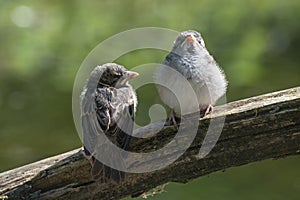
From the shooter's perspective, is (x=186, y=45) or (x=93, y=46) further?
(x=93, y=46)

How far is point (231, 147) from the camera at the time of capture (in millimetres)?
4574

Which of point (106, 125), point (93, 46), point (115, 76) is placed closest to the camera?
point (106, 125)

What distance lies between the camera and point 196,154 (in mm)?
4578

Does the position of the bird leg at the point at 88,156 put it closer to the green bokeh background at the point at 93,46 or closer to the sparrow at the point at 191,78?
the sparrow at the point at 191,78

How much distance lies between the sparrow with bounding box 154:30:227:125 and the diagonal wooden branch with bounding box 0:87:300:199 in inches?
3.0

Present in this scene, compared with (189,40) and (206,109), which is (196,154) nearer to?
(206,109)

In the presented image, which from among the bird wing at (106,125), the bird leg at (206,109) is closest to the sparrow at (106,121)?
the bird wing at (106,125)

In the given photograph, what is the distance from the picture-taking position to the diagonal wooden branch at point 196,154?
453 cm

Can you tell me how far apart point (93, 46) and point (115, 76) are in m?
6.06

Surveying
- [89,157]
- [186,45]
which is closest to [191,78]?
[186,45]

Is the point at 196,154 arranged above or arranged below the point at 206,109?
below

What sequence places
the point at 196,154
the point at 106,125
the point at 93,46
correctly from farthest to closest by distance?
1. the point at 93,46
2. the point at 196,154
3. the point at 106,125

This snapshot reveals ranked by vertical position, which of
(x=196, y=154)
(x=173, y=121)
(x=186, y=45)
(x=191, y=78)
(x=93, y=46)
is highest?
(x=186, y=45)

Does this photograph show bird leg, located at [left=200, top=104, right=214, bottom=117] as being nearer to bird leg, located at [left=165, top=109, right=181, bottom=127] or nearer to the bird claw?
bird leg, located at [left=165, top=109, right=181, bottom=127]
